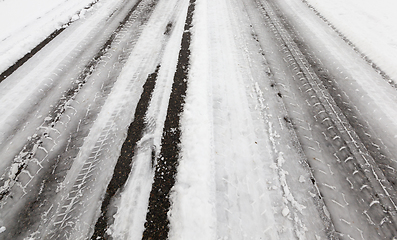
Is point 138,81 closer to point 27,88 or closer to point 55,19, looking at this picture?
point 27,88

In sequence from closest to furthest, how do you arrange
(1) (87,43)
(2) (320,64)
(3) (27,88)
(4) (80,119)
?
(4) (80,119) < (3) (27,88) < (2) (320,64) < (1) (87,43)

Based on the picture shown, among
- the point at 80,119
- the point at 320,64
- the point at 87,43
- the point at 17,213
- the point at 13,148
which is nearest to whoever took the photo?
the point at 17,213

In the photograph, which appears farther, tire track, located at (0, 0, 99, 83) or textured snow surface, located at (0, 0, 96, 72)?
textured snow surface, located at (0, 0, 96, 72)

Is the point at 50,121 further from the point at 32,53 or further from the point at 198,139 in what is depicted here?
the point at 32,53

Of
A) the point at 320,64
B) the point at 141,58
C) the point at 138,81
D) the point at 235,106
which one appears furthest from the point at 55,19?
the point at 320,64

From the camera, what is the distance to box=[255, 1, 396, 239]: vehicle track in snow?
3008mm

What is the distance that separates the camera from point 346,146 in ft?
12.4

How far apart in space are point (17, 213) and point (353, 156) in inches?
241

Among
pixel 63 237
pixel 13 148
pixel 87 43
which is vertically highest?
pixel 87 43

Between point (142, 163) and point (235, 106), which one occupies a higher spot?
point (235, 106)

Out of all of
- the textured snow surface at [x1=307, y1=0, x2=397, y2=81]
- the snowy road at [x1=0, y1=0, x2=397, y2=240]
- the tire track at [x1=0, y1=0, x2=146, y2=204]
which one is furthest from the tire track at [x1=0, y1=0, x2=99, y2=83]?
the textured snow surface at [x1=307, y1=0, x2=397, y2=81]

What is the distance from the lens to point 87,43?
672 centimetres

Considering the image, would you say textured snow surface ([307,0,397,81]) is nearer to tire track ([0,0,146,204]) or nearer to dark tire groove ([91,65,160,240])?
dark tire groove ([91,65,160,240])

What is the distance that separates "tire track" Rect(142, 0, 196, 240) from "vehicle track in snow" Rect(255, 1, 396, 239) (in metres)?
2.64
